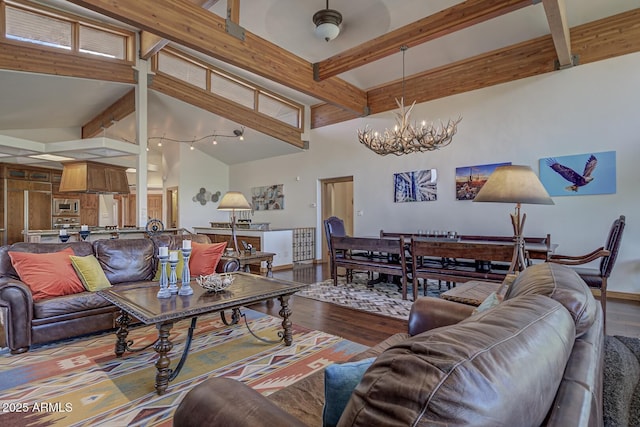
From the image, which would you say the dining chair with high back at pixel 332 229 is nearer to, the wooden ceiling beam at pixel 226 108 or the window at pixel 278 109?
the wooden ceiling beam at pixel 226 108

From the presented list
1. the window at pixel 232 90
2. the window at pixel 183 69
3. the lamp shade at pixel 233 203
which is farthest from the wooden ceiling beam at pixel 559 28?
the window at pixel 183 69

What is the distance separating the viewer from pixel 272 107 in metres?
7.62

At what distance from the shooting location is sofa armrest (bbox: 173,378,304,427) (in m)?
0.83

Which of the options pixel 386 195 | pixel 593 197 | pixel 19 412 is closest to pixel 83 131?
pixel 386 195

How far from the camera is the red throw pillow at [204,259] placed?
3.57 meters

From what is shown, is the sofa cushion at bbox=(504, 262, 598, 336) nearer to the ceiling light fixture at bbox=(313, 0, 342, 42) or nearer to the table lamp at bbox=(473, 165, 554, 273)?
the table lamp at bbox=(473, 165, 554, 273)

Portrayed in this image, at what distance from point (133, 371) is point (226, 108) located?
5897mm

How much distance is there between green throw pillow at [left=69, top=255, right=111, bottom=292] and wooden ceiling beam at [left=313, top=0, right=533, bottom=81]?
4.10 meters

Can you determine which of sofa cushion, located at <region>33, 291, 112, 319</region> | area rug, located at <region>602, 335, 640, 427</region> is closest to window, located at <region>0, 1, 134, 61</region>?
sofa cushion, located at <region>33, 291, 112, 319</region>

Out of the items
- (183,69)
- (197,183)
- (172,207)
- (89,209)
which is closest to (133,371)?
(183,69)

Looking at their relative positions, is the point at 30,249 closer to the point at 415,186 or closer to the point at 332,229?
the point at 332,229

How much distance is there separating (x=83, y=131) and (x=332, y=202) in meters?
6.56

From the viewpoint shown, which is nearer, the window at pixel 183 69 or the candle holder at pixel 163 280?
the candle holder at pixel 163 280

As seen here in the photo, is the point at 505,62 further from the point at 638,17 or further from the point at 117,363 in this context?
the point at 117,363
